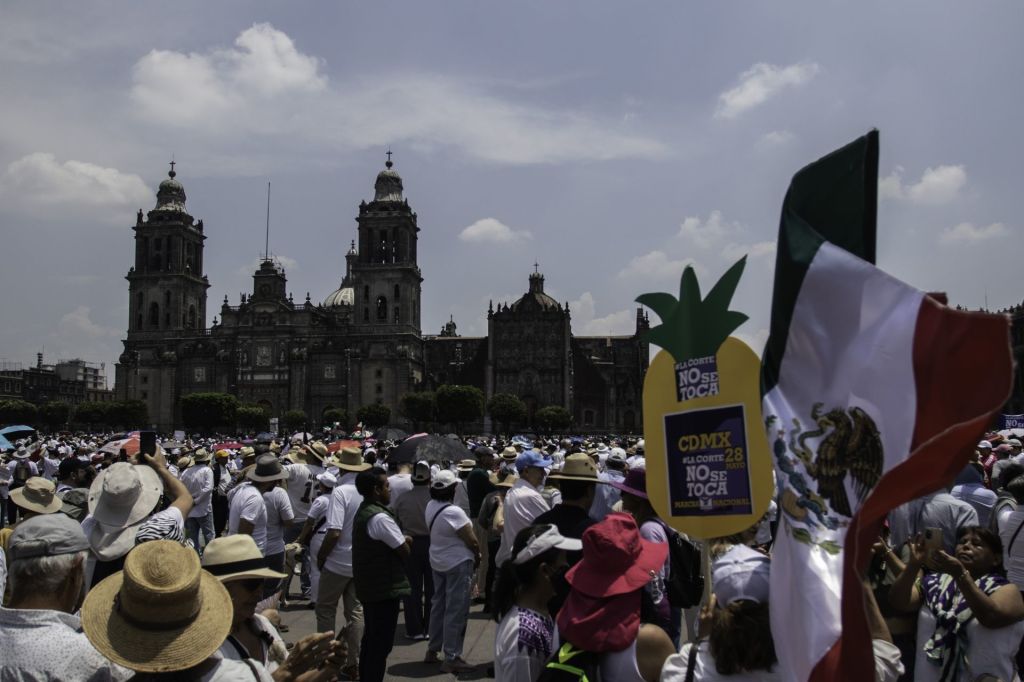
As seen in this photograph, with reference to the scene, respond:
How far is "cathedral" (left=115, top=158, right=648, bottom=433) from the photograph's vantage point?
8212 centimetres

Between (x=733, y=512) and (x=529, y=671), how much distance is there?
4.23ft

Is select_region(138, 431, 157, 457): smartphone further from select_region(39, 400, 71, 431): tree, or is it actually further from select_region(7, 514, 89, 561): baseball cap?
select_region(39, 400, 71, 431): tree

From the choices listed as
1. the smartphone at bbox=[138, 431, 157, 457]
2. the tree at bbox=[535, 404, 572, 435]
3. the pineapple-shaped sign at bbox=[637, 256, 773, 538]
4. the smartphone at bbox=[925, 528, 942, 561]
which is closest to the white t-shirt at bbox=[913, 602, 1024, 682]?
the smartphone at bbox=[925, 528, 942, 561]

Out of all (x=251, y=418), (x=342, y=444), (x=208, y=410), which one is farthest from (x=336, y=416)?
(x=342, y=444)

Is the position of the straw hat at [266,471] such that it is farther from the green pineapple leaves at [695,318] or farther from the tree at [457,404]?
the tree at [457,404]

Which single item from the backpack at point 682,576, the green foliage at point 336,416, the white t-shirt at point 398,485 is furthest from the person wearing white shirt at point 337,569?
the green foliage at point 336,416

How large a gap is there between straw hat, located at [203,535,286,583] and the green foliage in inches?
2937

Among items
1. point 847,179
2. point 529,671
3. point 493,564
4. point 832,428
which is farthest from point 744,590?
point 493,564

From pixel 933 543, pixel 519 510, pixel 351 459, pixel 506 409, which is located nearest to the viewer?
pixel 933 543

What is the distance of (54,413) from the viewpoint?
279 feet

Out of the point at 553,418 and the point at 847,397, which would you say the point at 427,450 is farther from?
the point at 553,418

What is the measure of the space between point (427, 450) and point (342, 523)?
20.4 ft

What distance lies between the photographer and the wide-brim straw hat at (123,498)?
5953mm

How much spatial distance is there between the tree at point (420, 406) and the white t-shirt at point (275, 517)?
6478 centimetres
